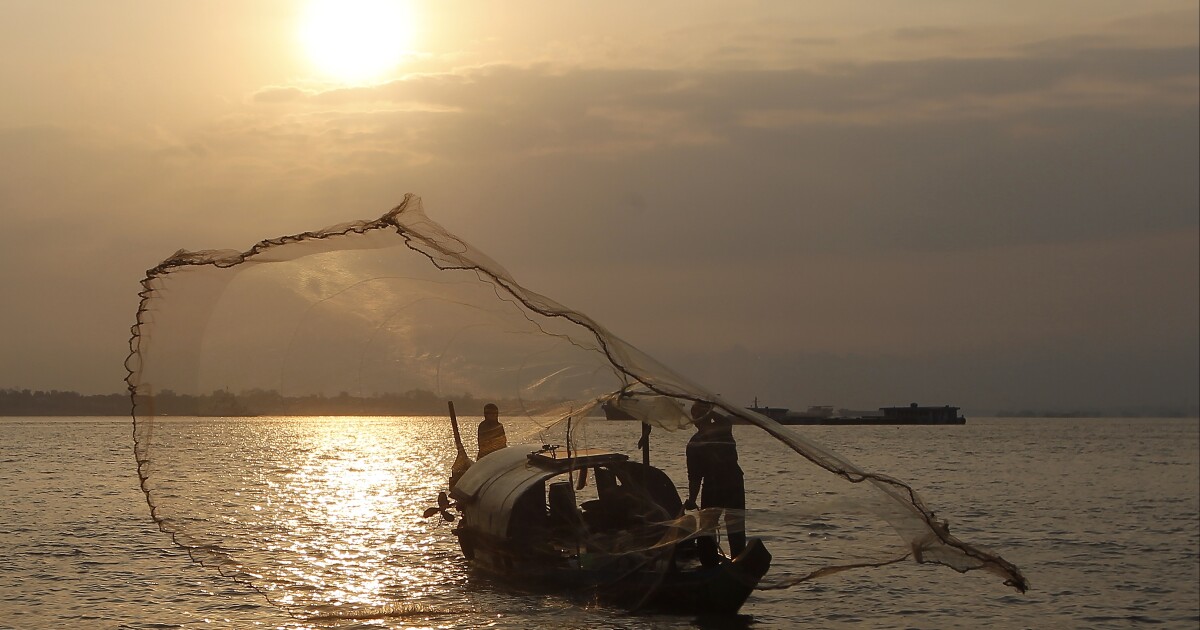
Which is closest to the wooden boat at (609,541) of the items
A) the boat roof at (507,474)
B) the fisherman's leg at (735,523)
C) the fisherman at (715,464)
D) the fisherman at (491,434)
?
the boat roof at (507,474)

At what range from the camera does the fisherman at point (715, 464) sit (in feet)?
58.0

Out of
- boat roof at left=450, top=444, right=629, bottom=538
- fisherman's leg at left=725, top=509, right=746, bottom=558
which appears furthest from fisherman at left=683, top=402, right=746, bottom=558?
boat roof at left=450, top=444, right=629, bottom=538

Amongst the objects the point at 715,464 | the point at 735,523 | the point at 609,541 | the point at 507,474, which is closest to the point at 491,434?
the point at 507,474

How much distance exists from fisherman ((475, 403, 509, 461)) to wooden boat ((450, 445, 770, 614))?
1.02 meters

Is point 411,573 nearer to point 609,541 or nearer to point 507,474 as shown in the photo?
point 507,474

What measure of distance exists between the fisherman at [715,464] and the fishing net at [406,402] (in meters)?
0.25

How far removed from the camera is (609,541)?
1778cm

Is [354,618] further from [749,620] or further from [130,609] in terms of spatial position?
[749,620]

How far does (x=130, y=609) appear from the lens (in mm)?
20891

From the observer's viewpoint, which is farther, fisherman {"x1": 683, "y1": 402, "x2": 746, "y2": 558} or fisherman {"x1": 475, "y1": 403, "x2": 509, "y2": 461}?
fisherman {"x1": 475, "y1": 403, "x2": 509, "y2": 461}

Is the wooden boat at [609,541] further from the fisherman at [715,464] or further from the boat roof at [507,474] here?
the fisherman at [715,464]

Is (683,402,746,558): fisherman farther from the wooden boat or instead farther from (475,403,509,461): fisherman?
(475,403,509,461): fisherman


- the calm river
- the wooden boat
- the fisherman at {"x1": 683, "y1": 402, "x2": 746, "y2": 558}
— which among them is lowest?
the calm river

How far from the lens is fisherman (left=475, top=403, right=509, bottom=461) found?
19.9 m
